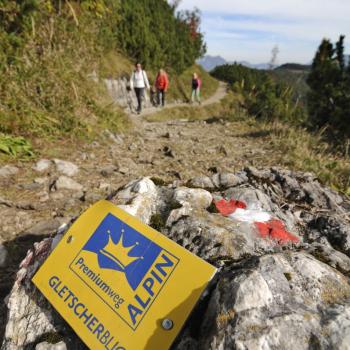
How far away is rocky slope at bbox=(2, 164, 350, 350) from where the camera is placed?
5.00 ft

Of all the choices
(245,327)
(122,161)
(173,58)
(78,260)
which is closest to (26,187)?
(122,161)

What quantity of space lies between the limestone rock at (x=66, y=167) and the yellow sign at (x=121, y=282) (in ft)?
11.8

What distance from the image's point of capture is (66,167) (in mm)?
5875

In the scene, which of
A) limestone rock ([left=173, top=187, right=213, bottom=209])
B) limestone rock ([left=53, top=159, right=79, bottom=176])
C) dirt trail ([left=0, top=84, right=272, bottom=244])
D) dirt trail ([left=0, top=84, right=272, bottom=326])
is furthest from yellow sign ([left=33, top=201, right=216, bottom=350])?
limestone rock ([left=53, top=159, right=79, bottom=176])

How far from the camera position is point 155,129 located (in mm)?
10312

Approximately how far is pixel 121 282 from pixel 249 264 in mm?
823

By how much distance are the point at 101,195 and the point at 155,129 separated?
5.40 m

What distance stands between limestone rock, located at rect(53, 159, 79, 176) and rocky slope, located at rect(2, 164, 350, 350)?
3112 mm

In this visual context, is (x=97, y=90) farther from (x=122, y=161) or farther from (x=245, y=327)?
(x=245, y=327)

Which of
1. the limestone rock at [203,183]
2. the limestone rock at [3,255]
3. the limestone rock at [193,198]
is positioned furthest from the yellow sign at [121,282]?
the limestone rock at [3,255]

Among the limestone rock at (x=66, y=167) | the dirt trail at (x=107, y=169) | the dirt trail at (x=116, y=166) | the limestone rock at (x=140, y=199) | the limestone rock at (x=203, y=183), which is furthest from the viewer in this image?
the limestone rock at (x=66, y=167)

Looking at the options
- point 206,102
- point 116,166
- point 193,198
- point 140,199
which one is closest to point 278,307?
point 193,198

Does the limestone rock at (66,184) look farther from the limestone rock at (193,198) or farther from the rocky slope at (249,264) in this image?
the limestone rock at (193,198)

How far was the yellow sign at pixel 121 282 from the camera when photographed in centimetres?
175
